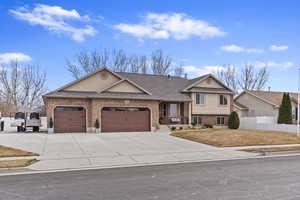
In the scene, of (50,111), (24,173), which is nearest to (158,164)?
(24,173)

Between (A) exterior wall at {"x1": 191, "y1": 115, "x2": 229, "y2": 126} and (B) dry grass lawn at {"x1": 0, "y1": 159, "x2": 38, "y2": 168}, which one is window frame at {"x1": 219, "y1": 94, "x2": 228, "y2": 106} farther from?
(B) dry grass lawn at {"x1": 0, "y1": 159, "x2": 38, "y2": 168}

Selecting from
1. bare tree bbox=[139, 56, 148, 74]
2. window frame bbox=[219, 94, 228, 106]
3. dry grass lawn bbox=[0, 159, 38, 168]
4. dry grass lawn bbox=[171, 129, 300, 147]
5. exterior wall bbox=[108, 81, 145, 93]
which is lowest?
dry grass lawn bbox=[171, 129, 300, 147]

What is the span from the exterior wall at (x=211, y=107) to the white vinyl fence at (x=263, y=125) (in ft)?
7.89

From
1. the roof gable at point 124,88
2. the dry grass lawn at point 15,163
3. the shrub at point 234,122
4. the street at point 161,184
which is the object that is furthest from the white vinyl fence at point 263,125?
the dry grass lawn at point 15,163

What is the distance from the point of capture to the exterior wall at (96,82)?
987 inches

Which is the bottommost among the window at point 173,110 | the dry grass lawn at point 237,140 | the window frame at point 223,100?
the dry grass lawn at point 237,140

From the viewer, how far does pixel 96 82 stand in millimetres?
25688

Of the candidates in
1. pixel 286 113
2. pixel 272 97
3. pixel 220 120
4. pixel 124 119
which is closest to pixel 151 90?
pixel 124 119

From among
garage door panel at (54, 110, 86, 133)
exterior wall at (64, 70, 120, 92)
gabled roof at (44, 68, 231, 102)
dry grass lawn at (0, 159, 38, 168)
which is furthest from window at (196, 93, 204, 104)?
dry grass lawn at (0, 159, 38, 168)

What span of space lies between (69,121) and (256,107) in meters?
25.3

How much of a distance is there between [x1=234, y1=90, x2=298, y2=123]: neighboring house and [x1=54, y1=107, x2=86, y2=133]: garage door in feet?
72.4

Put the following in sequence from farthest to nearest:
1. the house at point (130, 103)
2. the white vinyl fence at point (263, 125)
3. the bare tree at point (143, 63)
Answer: the bare tree at point (143, 63)
the white vinyl fence at point (263, 125)
the house at point (130, 103)

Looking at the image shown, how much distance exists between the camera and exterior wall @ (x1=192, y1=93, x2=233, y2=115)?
1153 inches

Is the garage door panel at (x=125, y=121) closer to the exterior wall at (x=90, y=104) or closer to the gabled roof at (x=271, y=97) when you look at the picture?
the exterior wall at (x=90, y=104)
